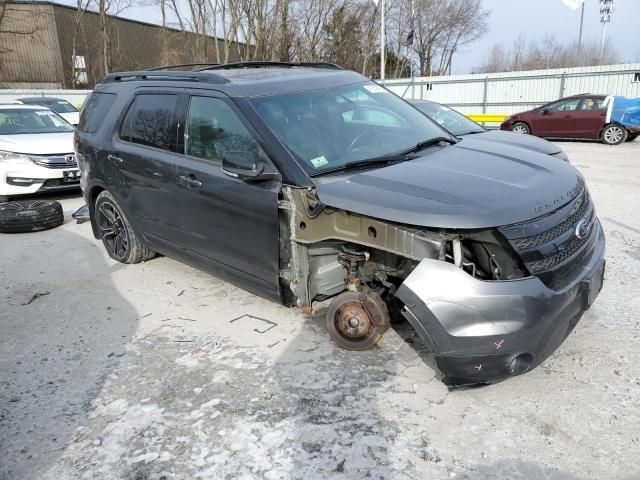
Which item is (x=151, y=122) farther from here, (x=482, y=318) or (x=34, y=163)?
(x=34, y=163)

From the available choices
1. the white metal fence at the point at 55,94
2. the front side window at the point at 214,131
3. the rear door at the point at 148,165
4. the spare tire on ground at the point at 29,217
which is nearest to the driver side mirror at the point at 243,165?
the front side window at the point at 214,131

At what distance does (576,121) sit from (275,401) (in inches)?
591

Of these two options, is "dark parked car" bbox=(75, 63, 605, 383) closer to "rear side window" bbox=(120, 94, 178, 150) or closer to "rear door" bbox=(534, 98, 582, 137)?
"rear side window" bbox=(120, 94, 178, 150)

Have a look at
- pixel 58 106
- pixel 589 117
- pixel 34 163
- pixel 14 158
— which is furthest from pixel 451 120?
pixel 58 106

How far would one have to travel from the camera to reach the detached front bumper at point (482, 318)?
2.59 meters

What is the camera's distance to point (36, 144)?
321 inches

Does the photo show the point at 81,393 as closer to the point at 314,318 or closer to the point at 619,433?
the point at 314,318

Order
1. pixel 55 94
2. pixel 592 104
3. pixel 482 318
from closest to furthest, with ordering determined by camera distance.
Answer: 1. pixel 482 318
2. pixel 592 104
3. pixel 55 94

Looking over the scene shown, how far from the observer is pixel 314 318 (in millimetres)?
4000

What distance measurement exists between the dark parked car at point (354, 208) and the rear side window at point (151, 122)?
0.06 ft

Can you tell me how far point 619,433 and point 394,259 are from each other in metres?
1.52

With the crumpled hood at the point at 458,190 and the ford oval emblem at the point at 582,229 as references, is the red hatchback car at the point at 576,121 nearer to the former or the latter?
the crumpled hood at the point at 458,190

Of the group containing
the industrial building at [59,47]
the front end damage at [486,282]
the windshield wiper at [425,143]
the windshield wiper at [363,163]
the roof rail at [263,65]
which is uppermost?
the industrial building at [59,47]

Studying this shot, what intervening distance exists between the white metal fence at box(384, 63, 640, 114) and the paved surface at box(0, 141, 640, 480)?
16.5 meters
